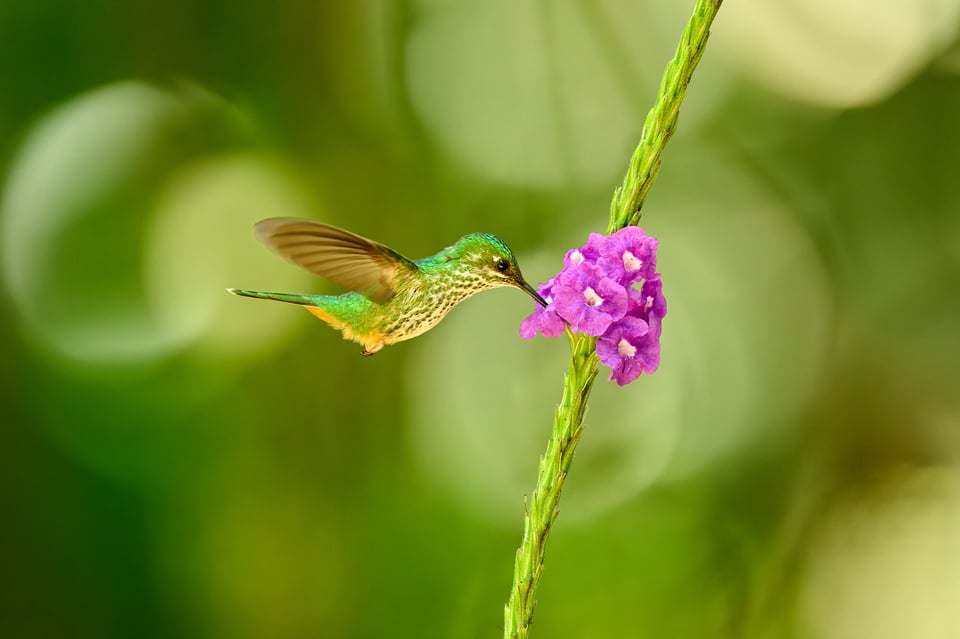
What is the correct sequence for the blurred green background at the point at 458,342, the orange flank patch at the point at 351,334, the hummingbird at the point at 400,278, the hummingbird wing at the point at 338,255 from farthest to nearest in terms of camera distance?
1. the blurred green background at the point at 458,342
2. the orange flank patch at the point at 351,334
3. the hummingbird at the point at 400,278
4. the hummingbird wing at the point at 338,255

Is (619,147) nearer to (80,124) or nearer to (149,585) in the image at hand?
(80,124)

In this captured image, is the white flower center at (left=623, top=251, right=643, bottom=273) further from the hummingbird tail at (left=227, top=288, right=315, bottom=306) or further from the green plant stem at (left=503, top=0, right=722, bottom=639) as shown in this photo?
the hummingbird tail at (left=227, top=288, right=315, bottom=306)

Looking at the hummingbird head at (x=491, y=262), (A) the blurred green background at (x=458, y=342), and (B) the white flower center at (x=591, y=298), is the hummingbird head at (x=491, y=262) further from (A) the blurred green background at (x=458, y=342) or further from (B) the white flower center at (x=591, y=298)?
(A) the blurred green background at (x=458, y=342)

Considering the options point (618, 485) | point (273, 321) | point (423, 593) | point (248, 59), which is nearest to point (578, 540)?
point (618, 485)

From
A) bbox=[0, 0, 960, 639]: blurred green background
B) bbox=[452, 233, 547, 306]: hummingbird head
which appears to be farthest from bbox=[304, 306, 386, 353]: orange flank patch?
bbox=[0, 0, 960, 639]: blurred green background

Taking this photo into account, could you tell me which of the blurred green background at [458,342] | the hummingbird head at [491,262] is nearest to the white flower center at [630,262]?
the hummingbird head at [491,262]

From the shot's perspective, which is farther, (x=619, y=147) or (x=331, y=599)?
→ (x=619, y=147)
